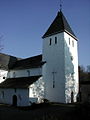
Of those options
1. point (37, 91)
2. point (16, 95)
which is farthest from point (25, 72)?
point (37, 91)

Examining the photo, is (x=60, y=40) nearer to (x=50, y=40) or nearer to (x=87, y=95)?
(x=50, y=40)

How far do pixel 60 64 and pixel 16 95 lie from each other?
1097 centimetres

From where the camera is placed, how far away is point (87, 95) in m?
36.2

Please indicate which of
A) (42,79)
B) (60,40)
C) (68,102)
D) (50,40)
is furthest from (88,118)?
(50,40)

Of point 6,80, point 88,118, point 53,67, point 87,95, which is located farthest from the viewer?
point 6,80

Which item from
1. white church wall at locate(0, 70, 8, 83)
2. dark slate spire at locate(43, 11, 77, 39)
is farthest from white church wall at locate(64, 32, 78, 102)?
white church wall at locate(0, 70, 8, 83)

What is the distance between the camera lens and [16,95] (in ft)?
107

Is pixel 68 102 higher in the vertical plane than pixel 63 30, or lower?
lower

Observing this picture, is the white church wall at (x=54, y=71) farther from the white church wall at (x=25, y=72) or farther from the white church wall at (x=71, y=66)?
the white church wall at (x=25, y=72)

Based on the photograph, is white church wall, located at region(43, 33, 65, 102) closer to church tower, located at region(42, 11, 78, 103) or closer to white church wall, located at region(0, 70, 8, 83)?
church tower, located at region(42, 11, 78, 103)

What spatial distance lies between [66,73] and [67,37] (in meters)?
7.66

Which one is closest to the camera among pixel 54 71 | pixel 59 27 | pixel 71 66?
pixel 54 71

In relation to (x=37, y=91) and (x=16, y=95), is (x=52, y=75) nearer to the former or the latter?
(x=37, y=91)

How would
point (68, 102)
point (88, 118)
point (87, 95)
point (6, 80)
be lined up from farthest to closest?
1. point (6, 80)
2. point (87, 95)
3. point (68, 102)
4. point (88, 118)
